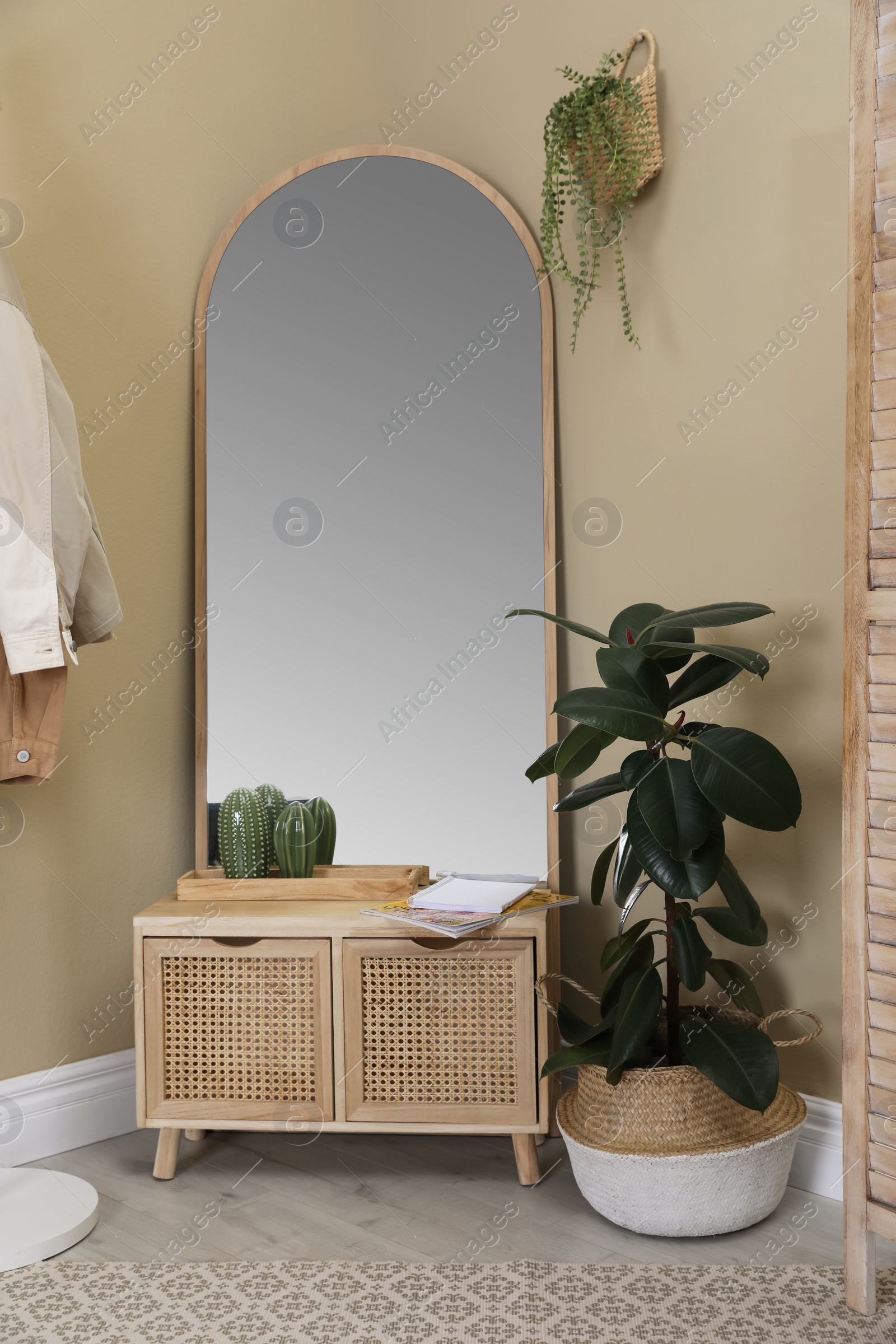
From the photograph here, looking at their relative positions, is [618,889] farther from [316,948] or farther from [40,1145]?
[40,1145]

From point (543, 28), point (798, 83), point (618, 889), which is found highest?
point (543, 28)

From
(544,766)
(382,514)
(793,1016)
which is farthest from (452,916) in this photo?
(382,514)

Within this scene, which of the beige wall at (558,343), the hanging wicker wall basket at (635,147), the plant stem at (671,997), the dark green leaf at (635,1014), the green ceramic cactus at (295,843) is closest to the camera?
the dark green leaf at (635,1014)

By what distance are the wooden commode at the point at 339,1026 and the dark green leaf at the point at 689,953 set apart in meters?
0.27

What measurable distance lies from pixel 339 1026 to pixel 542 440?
1.33m

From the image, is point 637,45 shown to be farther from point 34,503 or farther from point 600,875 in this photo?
point 600,875

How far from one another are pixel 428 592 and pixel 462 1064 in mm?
1012

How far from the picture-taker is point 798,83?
1993mm

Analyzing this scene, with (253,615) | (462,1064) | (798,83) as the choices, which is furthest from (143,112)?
(462,1064)

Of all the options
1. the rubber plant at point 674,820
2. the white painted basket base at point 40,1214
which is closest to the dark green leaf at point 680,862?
the rubber plant at point 674,820

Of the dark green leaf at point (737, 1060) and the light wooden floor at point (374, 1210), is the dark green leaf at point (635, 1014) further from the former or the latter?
the light wooden floor at point (374, 1210)

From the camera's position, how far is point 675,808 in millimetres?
1699

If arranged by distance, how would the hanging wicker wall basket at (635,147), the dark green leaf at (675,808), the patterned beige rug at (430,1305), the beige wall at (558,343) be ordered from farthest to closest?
the hanging wicker wall basket at (635,147)
the beige wall at (558,343)
the dark green leaf at (675,808)
the patterned beige rug at (430,1305)

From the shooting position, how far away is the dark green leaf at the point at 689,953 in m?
1.83
